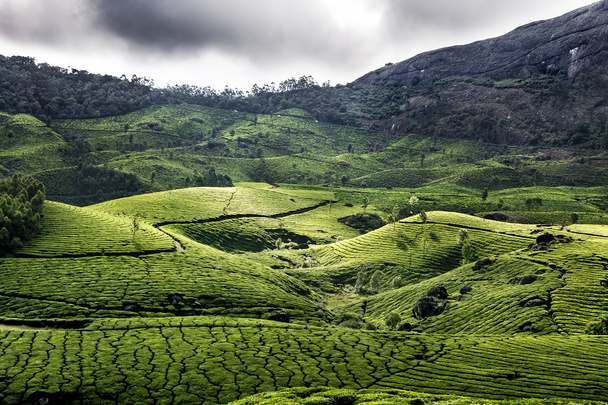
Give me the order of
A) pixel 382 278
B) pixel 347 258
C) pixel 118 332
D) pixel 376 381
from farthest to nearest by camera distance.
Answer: pixel 347 258
pixel 382 278
pixel 118 332
pixel 376 381

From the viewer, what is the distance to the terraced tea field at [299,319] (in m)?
41.3

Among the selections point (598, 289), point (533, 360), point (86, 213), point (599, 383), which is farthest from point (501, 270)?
point (86, 213)

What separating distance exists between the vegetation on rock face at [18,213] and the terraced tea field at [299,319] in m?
3.12

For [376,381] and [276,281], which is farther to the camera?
[276,281]

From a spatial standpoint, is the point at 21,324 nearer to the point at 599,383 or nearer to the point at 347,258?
the point at 599,383

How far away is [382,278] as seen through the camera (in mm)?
109000

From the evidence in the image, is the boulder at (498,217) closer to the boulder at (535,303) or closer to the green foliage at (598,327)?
the boulder at (535,303)

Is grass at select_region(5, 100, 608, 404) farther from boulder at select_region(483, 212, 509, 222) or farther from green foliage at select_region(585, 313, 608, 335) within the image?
boulder at select_region(483, 212, 509, 222)

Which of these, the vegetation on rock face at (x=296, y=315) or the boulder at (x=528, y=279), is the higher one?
the boulder at (x=528, y=279)

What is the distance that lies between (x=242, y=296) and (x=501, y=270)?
54.1 meters

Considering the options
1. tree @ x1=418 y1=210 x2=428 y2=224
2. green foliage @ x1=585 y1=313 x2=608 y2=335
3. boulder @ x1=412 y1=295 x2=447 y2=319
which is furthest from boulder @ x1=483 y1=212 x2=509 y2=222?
green foliage @ x1=585 y1=313 x2=608 y2=335

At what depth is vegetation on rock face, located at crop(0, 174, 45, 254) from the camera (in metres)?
87.6

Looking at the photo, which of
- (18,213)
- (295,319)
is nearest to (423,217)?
(295,319)

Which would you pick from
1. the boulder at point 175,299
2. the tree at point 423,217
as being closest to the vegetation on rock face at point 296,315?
the boulder at point 175,299
